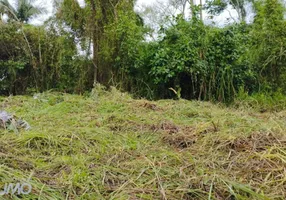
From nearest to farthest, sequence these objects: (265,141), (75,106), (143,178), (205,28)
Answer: (143,178) → (265,141) → (75,106) → (205,28)

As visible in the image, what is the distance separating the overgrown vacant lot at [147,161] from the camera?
1299 mm

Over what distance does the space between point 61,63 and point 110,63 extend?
112 centimetres

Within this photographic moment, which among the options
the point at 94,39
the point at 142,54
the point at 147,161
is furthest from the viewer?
the point at 94,39

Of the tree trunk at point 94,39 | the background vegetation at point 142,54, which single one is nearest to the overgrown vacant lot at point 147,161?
the background vegetation at point 142,54

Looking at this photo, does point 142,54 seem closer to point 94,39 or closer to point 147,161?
point 94,39

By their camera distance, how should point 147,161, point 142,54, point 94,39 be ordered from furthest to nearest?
point 94,39 → point 142,54 → point 147,161

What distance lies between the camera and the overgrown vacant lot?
1.30 meters

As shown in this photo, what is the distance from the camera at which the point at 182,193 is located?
4.23 ft

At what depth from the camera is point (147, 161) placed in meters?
1.62

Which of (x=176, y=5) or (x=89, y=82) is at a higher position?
(x=176, y=5)

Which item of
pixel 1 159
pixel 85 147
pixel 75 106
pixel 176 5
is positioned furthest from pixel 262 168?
pixel 176 5

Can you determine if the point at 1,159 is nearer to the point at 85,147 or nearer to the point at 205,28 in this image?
the point at 85,147

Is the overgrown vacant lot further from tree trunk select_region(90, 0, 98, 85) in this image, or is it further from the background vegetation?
tree trunk select_region(90, 0, 98, 85)

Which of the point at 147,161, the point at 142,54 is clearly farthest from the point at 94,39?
the point at 147,161
